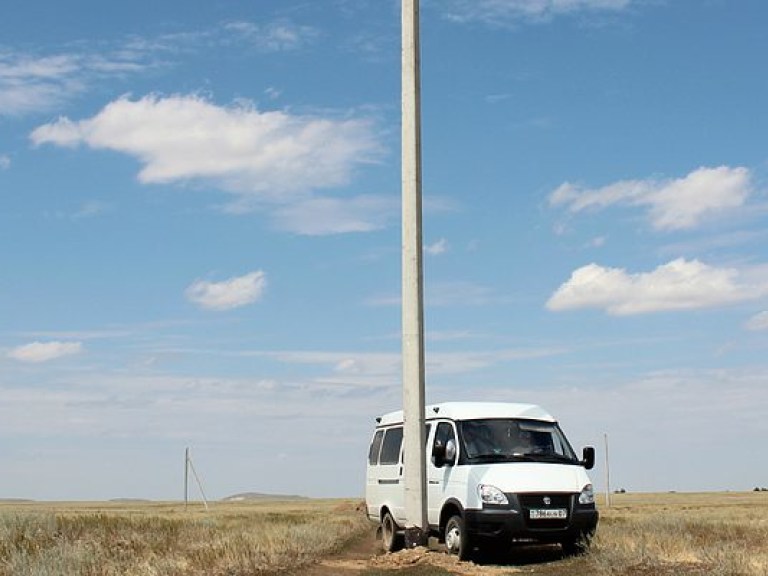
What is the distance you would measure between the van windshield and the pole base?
1.68 meters

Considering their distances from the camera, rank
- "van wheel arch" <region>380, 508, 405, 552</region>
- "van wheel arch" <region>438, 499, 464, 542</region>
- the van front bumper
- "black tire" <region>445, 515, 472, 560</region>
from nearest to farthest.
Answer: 1. the van front bumper
2. "black tire" <region>445, 515, 472, 560</region>
3. "van wheel arch" <region>438, 499, 464, 542</region>
4. "van wheel arch" <region>380, 508, 405, 552</region>

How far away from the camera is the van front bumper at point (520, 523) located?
689 inches

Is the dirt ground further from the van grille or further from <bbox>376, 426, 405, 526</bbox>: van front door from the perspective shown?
<bbox>376, 426, 405, 526</bbox>: van front door

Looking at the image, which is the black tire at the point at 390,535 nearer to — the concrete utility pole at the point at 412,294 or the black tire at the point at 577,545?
the concrete utility pole at the point at 412,294

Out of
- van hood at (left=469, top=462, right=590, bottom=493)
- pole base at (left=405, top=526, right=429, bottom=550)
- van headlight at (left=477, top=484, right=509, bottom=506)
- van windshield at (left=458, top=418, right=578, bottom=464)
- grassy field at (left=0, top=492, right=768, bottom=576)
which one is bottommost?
grassy field at (left=0, top=492, right=768, bottom=576)

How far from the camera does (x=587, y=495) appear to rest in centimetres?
1839

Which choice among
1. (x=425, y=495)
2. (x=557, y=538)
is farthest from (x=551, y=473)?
(x=425, y=495)

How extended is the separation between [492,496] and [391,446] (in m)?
4.56

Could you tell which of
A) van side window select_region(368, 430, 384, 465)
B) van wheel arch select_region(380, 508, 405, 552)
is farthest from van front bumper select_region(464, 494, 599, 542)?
van side window select_region(368, 430, 384, 465)

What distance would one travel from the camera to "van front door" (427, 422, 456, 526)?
18.8m

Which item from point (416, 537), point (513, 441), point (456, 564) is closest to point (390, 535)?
point (416, 537)

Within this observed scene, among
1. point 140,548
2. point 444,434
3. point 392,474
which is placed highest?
point 444,434

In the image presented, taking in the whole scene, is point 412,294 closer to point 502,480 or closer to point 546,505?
point 502,480

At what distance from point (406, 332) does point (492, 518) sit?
392 cm
